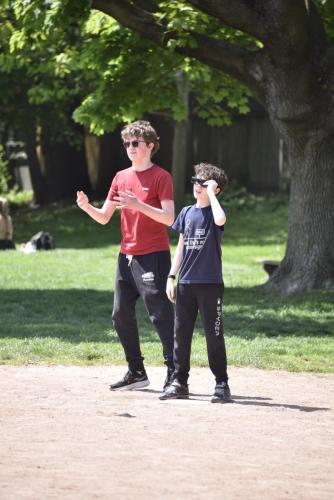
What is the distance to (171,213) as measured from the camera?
28.1 ft

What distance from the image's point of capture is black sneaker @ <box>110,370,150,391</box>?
363 inches

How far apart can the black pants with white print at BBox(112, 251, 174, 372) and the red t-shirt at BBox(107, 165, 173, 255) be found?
7cm

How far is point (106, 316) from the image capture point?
1417 centimetres

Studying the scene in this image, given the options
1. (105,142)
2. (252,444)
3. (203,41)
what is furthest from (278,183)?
(252,444)

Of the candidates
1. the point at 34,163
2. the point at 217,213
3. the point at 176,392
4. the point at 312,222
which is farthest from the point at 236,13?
the point at 34,163

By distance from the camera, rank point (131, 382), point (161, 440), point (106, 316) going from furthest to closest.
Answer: point (106, 316) < point (131, 382) < point (161, 440)

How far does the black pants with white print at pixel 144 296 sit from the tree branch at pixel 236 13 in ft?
23.7

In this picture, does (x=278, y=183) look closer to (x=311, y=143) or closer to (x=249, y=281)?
(x=249, y=281)

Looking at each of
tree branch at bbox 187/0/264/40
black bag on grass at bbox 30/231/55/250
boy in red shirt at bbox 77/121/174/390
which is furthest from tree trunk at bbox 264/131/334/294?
black bag on grass at bbox 30/231/55/250

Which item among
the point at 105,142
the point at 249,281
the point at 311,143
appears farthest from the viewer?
the point at 105,142

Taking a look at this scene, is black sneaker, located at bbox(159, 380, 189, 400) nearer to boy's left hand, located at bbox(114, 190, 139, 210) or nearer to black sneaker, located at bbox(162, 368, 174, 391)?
black sneaker, located at bbox(162, 368, 174, 391)

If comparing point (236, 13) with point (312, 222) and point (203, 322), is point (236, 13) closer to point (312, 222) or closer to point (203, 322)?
point (312, 222)

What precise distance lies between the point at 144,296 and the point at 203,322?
19.8 inches

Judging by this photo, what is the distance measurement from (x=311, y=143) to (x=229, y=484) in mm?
10372
